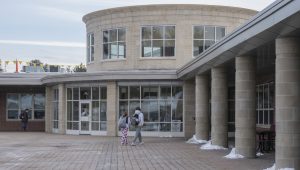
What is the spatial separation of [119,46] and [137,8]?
273 cm

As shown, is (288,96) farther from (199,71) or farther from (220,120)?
Answer: (199,71)

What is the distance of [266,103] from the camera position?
97.9 ft

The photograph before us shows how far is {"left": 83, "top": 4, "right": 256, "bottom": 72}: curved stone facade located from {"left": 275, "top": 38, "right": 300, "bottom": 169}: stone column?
68.6 feet

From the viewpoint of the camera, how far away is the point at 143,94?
109 ft

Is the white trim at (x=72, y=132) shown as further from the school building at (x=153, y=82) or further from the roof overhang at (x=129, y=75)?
the roof overhang at (x=129, y=75)

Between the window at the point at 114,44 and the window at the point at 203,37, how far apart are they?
15.2 ft

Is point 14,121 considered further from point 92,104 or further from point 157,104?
point 157,104

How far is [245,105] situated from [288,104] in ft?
15.8

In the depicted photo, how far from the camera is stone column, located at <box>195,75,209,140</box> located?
27469 mm

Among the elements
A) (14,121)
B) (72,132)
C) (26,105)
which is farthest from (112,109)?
(14,121)

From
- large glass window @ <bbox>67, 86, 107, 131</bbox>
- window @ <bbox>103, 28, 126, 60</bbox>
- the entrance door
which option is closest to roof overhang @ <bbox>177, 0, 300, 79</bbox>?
large glass window @ <bbox>67, 86, 107, 131</bbox>

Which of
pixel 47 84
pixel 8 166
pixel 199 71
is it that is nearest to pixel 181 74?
pixel 199 71

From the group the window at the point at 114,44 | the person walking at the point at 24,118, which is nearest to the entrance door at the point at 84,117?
the window at the point at 114,44

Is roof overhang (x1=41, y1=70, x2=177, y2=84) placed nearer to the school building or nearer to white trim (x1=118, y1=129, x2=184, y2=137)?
the school building
